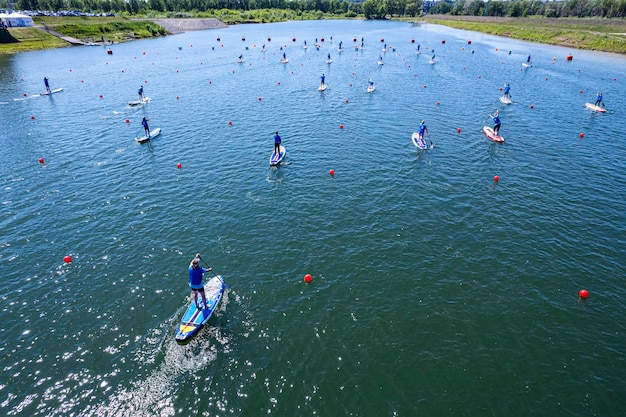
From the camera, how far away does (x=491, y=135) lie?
141 ft

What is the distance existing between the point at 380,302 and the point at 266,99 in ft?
156

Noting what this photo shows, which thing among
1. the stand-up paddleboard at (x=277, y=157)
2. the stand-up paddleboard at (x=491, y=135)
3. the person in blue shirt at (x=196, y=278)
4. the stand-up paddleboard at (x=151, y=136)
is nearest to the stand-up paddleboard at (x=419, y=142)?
the stand-up paddleboard at (x=491, y=135)

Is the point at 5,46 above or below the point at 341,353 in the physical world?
above

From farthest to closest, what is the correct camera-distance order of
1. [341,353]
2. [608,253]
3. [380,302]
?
[608,253] < [380,302] < [341,353]

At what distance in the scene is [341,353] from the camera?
1820 cm

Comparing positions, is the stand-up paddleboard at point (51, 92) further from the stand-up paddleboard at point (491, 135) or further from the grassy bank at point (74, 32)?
the stand-up paddleboard at point (491, 135)

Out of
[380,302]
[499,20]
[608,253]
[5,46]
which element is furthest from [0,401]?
[499,20]

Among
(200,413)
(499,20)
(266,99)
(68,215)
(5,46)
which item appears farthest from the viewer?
(499,20)

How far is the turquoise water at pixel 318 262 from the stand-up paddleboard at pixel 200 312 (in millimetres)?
703

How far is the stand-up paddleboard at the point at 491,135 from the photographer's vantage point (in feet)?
138

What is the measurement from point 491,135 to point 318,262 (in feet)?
102

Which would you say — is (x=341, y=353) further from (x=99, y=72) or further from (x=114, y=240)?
(x=99, y=72)

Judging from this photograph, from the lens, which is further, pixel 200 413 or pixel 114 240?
pixel 114 240

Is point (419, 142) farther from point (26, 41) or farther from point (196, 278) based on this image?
point (26, 41)
